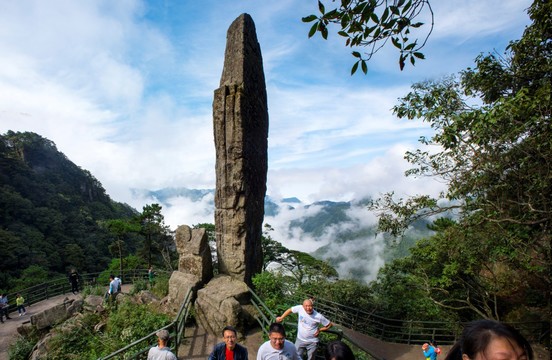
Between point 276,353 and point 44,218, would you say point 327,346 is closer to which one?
point 276,353

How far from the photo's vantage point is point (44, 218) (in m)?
31.7

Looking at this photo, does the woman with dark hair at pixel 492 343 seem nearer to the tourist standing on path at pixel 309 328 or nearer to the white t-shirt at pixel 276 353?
the white t-shirt at pixel 276 353

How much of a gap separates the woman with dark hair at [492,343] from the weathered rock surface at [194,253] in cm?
696

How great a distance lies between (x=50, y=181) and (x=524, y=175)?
190 feet

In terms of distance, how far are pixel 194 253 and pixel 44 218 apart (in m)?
35.5

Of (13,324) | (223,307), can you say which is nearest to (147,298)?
(223,307)

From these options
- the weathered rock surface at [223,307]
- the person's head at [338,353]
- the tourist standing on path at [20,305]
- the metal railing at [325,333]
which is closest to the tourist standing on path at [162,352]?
the metal railing at [325,333]

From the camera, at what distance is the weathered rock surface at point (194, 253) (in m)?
7.39

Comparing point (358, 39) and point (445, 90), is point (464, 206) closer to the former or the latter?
point (445, 90)

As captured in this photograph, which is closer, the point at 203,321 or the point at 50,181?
the point at 203,321

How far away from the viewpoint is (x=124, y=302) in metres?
7.34

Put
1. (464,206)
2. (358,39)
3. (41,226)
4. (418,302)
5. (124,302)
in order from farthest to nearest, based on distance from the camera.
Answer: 1. (41,226)
2. (418,302)
3. (124,302)
4. (464,206)
5. (358,39)

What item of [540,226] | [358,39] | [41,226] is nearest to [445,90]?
[540,226]

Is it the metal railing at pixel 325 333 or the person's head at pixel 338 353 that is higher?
the person's head at pixel 338 353
